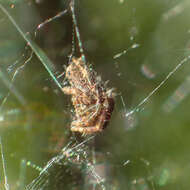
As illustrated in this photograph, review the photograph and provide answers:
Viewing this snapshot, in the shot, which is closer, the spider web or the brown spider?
the brown spider

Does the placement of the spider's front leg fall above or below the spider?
below

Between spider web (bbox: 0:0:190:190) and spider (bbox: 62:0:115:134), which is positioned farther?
spider web (bbox: 0:0:190:190)

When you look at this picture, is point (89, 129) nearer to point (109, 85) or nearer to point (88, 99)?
point (88, 99)

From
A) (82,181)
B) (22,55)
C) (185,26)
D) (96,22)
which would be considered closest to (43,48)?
(22,55)

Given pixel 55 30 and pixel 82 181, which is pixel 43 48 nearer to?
pixel 55 30

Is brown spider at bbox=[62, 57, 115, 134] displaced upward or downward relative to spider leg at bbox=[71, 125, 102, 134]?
upward
